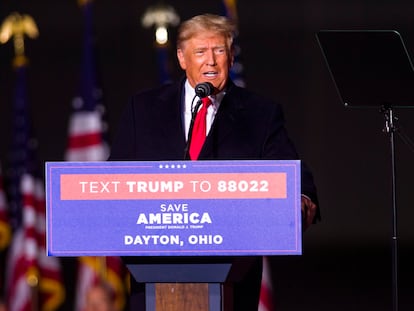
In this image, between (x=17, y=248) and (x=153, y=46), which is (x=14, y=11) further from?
(x=17, y=248)

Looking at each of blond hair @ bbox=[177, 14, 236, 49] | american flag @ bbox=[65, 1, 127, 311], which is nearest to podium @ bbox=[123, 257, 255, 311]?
blond hair @ bbox=[177, 14, 236, 49]

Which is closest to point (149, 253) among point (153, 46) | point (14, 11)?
point (14, 11)

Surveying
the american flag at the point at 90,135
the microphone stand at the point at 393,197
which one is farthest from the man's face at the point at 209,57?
the american flag at the point at 90,135

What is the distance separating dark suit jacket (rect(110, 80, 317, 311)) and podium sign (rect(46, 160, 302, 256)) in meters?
0.54

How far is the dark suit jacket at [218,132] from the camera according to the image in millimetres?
3695

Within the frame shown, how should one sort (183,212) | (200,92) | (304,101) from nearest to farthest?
(183,212) < (200,92) < (304,101)

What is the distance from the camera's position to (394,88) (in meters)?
3.98

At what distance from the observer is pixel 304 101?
39.4 feet

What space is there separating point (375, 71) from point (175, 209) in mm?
1136

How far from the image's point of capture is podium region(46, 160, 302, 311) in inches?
121

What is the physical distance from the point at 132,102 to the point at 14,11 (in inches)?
270

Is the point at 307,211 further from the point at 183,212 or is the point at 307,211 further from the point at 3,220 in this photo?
the point at 3,220

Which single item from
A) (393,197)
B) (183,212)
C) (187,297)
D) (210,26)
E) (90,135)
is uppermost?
(90,135)

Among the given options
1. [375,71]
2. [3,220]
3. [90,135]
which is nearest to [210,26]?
[375,71]
